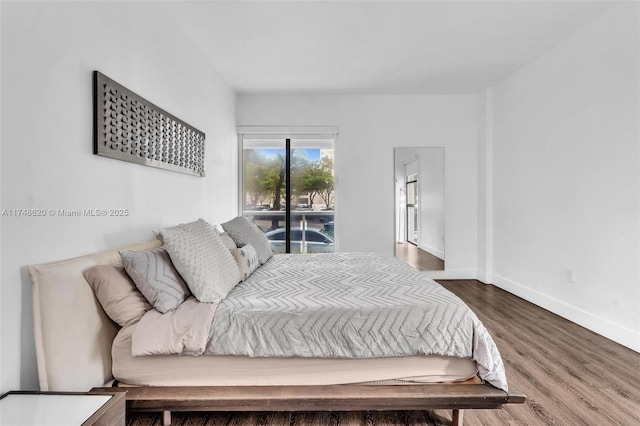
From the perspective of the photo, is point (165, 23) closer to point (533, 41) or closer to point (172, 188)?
point (172, 188)

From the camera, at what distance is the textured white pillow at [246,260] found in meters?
2.50

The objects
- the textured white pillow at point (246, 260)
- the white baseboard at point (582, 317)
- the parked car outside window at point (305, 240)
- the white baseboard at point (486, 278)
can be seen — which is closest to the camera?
the textured white pillow at point (246, 260)

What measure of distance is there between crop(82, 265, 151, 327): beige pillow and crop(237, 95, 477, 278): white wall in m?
3.47

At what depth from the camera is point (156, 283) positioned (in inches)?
67.8

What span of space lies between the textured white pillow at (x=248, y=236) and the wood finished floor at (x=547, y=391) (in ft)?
4.71

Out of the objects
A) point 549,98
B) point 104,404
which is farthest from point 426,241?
point 104,404

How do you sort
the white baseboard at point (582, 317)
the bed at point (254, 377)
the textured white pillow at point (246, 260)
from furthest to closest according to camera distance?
the white baseboard at point (582, 317)
the textured white pillow at point (246, 260)
the bed at point (254, 377)

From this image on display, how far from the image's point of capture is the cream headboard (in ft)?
4.50

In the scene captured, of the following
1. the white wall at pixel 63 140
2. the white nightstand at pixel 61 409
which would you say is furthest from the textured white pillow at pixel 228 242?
the white nightstand at pixel 61 409

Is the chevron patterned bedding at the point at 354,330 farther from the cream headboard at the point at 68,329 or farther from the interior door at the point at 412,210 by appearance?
the interior door at the point at 412,210

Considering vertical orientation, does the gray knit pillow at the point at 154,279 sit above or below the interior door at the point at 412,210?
below

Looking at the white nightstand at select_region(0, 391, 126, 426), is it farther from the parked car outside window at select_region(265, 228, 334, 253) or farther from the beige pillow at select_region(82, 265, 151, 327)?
the parked car outside window at select_region(265, 228, 334, 253)

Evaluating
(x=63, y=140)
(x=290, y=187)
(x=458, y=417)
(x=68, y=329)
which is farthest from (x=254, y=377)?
(x=290, y=187)

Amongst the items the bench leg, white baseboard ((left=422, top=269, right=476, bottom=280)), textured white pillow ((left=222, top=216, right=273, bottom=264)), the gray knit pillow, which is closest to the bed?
the bench leg
